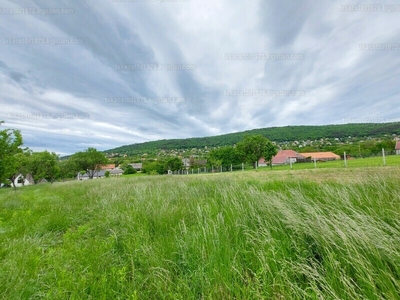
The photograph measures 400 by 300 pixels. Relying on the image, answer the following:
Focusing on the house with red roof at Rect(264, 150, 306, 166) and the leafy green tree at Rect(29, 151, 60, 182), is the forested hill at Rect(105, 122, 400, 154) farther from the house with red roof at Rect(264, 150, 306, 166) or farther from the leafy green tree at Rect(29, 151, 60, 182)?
the leafy green tree at Rect(29, 151, 60, 182)

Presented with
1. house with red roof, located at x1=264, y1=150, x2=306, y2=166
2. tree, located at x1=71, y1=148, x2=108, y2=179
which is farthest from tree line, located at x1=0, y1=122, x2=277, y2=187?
house with red roof, located at x1=264, y1=150, x2=306, y2=166

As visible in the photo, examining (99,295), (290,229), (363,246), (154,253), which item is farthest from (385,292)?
(99,295)

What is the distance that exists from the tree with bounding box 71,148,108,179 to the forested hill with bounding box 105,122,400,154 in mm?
49373

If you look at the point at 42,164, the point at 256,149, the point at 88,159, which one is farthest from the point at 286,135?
the point at 42,164

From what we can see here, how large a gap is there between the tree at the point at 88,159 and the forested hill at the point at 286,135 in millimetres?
49373

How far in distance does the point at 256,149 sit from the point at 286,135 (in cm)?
5258

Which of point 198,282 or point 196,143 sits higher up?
point 196,143

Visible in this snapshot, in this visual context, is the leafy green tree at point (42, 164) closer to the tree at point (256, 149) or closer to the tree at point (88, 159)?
the tree at point (88, 159)

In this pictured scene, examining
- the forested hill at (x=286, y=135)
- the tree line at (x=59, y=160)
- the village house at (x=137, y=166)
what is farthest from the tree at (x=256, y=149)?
the village house at (x=137, y=166)

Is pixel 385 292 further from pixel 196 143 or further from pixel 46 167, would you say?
pixel 196 143

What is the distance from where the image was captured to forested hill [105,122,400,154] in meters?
69.9

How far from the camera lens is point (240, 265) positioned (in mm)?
1750

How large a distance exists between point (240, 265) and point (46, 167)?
141ft

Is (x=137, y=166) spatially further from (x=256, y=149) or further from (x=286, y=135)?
(x=286, y=135)
